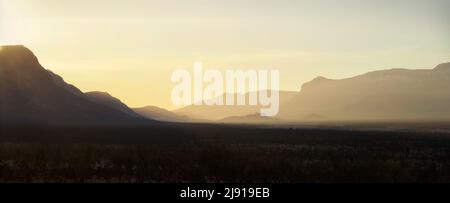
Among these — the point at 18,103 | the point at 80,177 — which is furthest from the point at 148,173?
the point at 18,103

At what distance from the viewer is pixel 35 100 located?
14888 cm

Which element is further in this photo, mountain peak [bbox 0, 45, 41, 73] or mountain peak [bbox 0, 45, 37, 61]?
mountain peak [bbox 0, 45, 37, 61]

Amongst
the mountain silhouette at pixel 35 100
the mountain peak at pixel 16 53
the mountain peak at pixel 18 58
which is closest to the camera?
the mountain silhouette at pixel 35 100

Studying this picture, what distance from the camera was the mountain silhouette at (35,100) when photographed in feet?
451

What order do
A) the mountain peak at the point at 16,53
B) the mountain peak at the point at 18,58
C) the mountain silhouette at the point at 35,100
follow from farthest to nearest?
the mountain peak at the point at 16,53
the mountain peak at the point at 18,58
the mountain silhouette at the point at 35,100

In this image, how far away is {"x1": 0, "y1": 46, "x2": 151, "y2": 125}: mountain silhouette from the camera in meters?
138

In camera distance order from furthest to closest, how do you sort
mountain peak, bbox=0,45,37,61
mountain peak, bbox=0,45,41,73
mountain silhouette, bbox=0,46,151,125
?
mountain peak, bbox=0,45,37,61 → mountain peak, bbox=0,45,41,73 → mountain silhouette, bbox=0,46,151,125

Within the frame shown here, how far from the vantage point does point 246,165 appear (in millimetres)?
29219

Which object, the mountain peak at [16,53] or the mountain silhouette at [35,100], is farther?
the mountain peak at [16,53]

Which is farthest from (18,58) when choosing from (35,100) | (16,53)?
(35,100)

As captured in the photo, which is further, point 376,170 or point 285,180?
point 376,170
